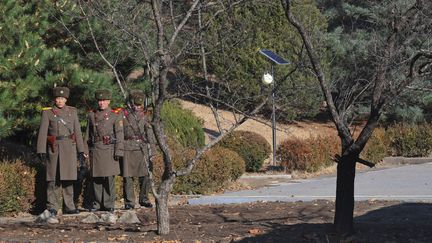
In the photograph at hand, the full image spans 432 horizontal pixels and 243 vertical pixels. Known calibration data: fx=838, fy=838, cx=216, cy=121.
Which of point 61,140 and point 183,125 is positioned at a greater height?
point 183,125

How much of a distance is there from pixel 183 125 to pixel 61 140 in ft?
26.2

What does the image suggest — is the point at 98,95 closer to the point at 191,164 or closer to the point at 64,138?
the point at 64,138

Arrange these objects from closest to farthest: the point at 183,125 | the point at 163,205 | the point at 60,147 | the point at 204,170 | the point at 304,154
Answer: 1. the point at 163,205
2. the point at 60,147
3. the point at 204,170
4. the point at 304,154
5. the point at 183,125

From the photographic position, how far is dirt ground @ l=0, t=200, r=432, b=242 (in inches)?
340

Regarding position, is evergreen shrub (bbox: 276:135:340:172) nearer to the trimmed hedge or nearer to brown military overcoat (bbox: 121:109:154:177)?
the trimmed hedge

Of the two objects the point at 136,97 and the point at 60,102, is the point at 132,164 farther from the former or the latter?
the point at 60,102

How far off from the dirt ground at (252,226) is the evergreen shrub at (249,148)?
6699mm

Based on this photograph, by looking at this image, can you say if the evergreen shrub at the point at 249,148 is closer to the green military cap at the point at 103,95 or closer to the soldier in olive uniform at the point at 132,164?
the soldier in olive uniform at the point at 132,164

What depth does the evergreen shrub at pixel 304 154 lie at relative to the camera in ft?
60.0

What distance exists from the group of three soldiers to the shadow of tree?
284 centimetres

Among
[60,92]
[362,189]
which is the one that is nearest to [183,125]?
[362,189]

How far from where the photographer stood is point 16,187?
11297mm

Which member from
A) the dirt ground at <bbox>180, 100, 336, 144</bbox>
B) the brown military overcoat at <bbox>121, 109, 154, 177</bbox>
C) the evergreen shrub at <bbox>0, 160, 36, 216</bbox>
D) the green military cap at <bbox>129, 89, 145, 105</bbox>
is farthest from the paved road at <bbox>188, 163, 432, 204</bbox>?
the dirt ground at <bbox>180, 100, 336, 144</bbox>

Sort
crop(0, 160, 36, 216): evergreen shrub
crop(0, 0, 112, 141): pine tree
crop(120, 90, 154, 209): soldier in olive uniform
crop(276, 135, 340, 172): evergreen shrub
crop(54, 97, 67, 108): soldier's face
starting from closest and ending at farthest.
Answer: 1. crop(0, 160, 36, 216): evergreen shrub
2. crop(54, 97, 67, 108): soldier's face
3. crop(120, 90, 154, 209): soldier in olive uniform
4. crop(0, 0, 112, 141): pine tree
5. crop(276, 135, 340, 172): evergreen shrub
